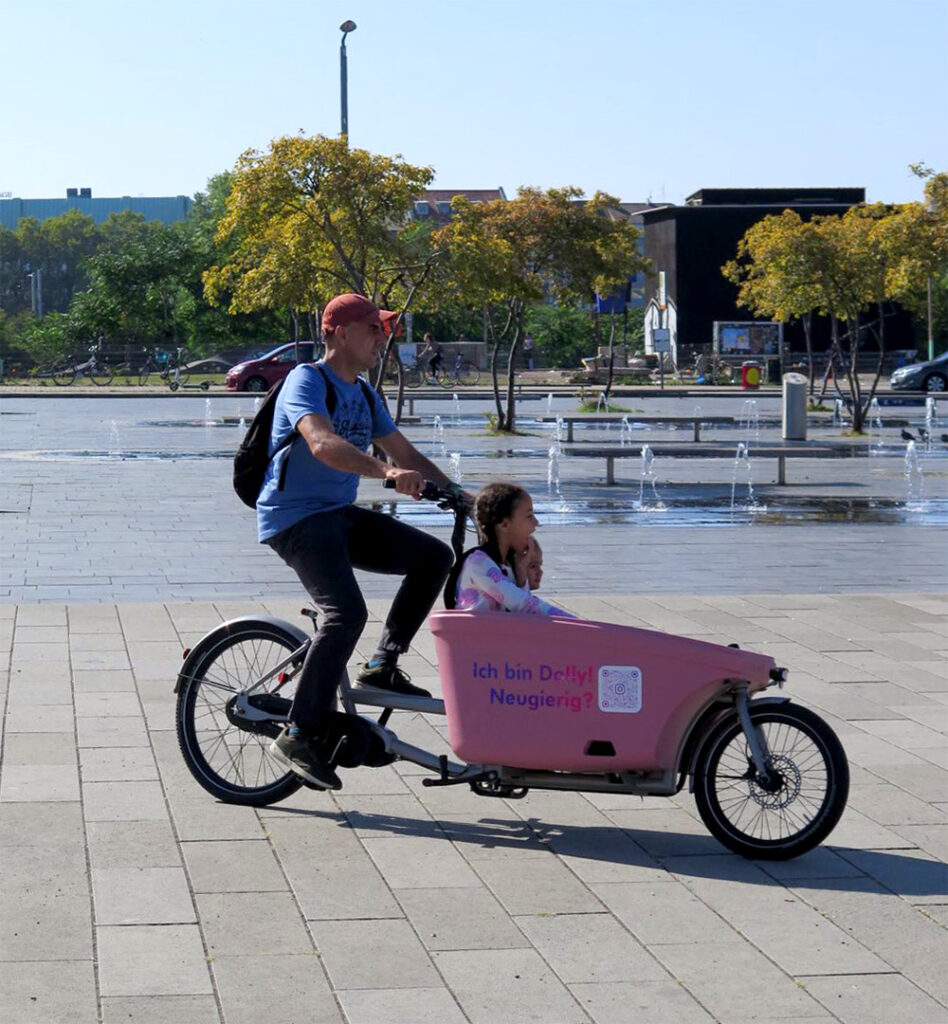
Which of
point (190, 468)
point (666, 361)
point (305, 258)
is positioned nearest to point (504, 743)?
point (190, 468)

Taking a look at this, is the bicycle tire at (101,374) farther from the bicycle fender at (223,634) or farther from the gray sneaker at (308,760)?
the gray sneaker at (308,760)

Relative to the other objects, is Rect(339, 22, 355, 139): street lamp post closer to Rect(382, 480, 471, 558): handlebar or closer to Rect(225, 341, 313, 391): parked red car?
Rect(225, 341, 313, 391): parked red car

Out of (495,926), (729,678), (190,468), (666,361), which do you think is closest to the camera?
(495,926)

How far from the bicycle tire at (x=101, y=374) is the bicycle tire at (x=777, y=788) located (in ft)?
163

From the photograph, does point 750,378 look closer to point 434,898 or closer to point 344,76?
point 344,76

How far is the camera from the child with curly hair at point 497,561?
209 inches

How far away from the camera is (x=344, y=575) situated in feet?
17.8

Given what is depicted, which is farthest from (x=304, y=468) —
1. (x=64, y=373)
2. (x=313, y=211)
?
(x=64, y=373)

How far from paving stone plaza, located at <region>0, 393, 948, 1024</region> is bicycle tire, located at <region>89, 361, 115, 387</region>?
4445 centimetres

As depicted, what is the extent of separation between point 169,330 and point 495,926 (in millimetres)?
59515

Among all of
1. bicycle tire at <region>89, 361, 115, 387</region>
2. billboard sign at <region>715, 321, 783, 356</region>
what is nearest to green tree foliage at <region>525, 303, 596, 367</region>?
billboard sign at <region>715, 321, 783, 356</region>

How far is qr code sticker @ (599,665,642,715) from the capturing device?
5.17 m

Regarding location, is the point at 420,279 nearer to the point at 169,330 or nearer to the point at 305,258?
the point at 305,258

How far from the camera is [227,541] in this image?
13.3m
